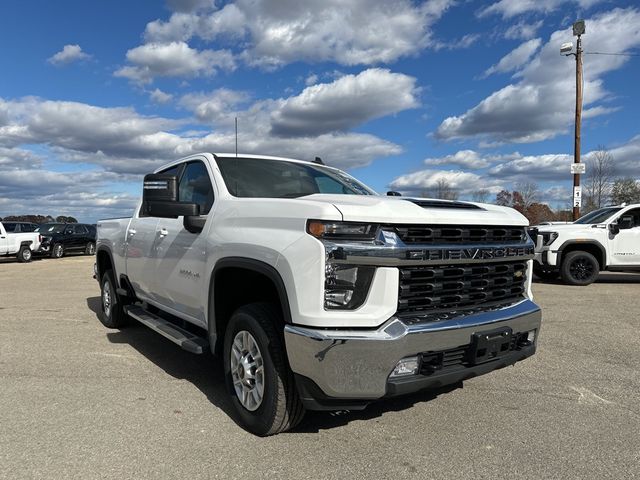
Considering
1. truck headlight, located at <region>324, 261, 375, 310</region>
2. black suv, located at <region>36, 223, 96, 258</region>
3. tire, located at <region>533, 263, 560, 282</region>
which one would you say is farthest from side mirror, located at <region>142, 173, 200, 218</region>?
black suv, located at <region>36, 223, 96, 258</region>

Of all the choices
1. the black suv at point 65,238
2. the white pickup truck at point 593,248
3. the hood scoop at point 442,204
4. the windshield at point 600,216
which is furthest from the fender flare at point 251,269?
the black suv at point 65,238

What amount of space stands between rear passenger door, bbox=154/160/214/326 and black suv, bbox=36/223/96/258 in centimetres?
1960

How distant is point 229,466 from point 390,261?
1.51m

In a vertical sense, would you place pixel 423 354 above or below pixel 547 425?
above

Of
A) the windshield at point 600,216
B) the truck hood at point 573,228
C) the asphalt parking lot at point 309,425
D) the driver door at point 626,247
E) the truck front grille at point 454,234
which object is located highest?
the windshield at point 600,216

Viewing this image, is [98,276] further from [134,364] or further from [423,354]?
[423,354]

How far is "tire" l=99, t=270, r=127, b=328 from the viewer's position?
6604mm

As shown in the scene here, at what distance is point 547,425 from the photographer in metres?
3.57

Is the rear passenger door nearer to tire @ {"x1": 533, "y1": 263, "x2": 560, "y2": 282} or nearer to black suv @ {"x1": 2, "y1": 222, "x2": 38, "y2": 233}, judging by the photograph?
tire @ {"x1": 533, "y1": 263, "x2": 560, "y2": 282}

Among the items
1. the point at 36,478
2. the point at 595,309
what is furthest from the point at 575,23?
the point at 36,478

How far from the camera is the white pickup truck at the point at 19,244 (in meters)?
19.8

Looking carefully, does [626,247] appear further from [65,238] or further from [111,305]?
[65,238]

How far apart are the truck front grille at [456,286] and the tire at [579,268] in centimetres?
840

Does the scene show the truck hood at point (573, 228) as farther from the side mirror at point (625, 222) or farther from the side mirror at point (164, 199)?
the side mirror at point (164, 199)
